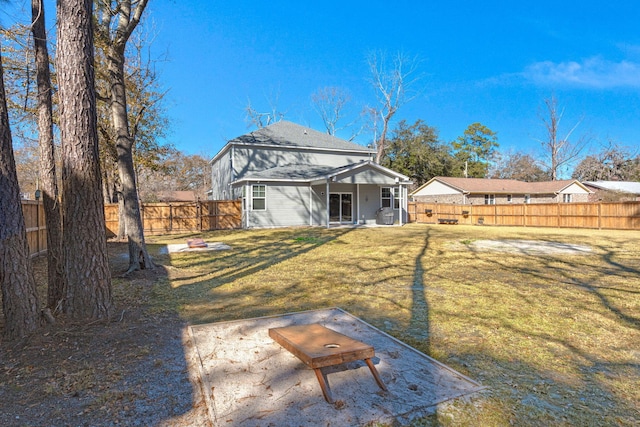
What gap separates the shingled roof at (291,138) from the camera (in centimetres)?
2219

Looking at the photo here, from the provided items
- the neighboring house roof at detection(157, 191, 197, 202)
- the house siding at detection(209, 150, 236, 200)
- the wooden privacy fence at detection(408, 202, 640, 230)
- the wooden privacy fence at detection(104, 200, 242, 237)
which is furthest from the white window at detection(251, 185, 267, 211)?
the neighboring house roof at detection(157, 191, 197, 202)

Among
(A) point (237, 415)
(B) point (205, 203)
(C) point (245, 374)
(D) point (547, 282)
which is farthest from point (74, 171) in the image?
(B) point (205, 203)

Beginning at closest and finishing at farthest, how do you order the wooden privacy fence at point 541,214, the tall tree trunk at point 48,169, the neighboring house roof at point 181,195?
1. the tall tree trunk at point 48,169
2. the wooden privacy fence at point 541,214
3. the neighboring house roof at point 181,195

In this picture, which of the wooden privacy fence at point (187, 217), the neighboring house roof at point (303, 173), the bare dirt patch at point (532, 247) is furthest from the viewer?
the neighboring house roof at point (303, 173)

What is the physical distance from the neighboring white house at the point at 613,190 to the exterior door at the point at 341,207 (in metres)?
21.4

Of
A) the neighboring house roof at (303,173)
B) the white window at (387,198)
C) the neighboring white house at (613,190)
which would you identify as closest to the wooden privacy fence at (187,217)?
the neighboring house roof at (303,173)

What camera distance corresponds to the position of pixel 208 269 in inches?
325

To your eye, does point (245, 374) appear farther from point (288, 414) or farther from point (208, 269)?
point (208, 269)

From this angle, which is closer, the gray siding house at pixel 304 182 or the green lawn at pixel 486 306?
the green lawn at pixel 486 306

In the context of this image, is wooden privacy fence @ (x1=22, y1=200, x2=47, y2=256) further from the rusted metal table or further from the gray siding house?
the gray siding house

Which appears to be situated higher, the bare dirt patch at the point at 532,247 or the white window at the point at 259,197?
the white window at the point at 259,197

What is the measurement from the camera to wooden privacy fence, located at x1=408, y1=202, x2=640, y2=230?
56.9ft

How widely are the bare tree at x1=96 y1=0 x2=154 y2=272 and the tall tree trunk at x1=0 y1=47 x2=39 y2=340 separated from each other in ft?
12.1

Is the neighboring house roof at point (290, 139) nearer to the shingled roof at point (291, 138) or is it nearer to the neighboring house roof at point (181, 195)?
the shingled roof at point (291, 138)
